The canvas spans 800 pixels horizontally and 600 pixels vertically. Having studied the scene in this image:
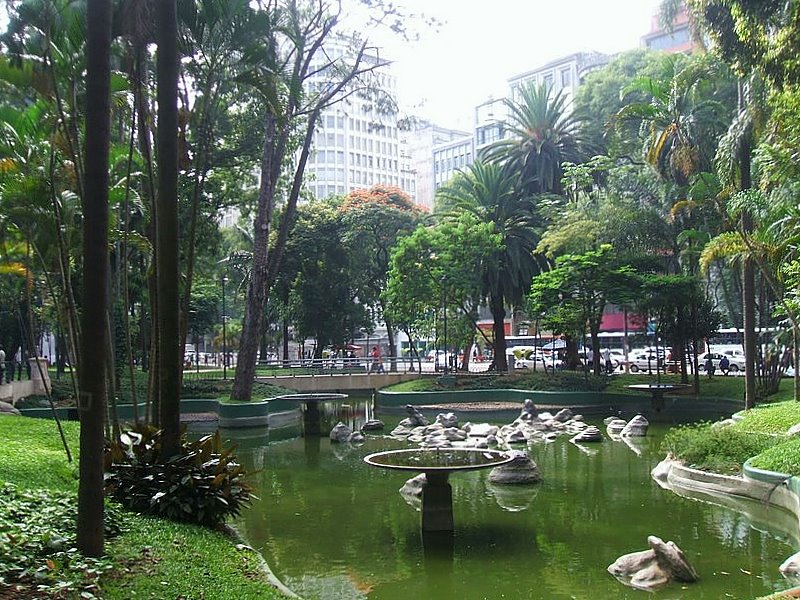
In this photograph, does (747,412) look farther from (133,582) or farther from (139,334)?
(139,334)

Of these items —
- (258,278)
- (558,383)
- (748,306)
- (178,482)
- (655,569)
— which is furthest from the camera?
(558,383)

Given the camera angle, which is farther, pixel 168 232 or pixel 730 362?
pixel 730 362

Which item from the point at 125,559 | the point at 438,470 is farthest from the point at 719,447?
the point at 125,559

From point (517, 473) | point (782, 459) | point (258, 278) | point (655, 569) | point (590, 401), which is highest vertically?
point (258, 278)

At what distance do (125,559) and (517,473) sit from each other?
9307 mm

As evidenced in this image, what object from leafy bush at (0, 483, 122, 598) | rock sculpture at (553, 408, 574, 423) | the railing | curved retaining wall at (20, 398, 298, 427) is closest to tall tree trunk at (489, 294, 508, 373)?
the railing

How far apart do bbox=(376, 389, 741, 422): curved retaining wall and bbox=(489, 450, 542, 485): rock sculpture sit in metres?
13.1

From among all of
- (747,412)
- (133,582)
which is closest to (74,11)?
(133,582)

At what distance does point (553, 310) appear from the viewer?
33.6 m

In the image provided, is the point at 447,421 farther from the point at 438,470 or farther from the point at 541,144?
the point at 541,144

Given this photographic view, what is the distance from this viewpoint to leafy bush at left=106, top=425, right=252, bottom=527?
9.08m

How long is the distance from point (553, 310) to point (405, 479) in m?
19.3

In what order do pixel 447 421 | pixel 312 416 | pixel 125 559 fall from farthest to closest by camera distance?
pixel 312 416 → pixel 447 421 → pixel 125 559

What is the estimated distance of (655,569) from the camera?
8766 mm
